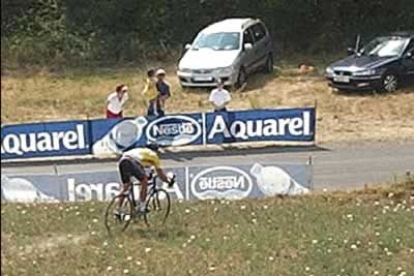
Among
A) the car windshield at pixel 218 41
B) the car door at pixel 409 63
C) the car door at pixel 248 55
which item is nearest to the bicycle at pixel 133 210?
the car door at pixel 248 55

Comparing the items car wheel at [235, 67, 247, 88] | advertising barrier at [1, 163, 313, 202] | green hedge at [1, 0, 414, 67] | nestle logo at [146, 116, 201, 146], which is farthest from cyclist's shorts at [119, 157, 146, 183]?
green hedge at [1, 0, 414, 67]

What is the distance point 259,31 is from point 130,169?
1682 centimetres

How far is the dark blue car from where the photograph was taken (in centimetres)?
2436

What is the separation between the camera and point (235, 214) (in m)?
13.3

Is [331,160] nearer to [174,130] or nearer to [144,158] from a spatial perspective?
[174,130]

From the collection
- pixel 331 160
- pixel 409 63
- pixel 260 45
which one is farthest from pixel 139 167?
pixel 260 45

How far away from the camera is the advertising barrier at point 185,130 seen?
18312 mm

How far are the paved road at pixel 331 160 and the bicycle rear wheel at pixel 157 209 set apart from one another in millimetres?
3151

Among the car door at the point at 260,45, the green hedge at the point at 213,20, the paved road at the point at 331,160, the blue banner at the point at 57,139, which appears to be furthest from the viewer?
the green hedge at the point at 213,20

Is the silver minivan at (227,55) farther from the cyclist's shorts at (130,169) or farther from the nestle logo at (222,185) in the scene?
the cyclist's shorts at (130,169)

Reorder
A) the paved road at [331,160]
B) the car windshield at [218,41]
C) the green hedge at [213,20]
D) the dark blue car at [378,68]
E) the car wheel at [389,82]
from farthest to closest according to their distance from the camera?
the green hedge at [213,20], the car windshield at [218,41], the car wheel at [389,82], the dark blue car at [378,68], the paved road at [331,160]

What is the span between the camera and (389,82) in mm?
24562

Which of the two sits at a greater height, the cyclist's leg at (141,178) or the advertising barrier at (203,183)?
the cyclist's leg at (141,178)

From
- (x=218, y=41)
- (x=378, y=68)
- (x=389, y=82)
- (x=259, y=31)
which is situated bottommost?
(x=389, y=82)
